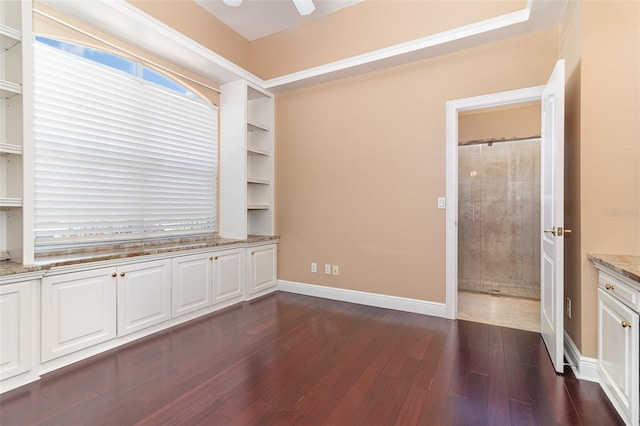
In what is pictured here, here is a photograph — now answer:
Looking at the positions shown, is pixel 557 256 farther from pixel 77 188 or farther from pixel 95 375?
pixel 77 188

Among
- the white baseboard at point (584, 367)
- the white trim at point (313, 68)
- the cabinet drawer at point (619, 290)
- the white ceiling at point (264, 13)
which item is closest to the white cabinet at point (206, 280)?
the white trim at point (313, 68)

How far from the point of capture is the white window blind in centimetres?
250

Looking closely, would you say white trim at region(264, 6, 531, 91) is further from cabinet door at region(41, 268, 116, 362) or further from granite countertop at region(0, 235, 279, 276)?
cabinet door at region(41, 268, 116, 362)

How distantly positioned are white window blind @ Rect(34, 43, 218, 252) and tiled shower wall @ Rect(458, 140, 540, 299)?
3.78 meters

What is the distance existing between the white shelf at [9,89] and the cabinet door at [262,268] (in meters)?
2.49

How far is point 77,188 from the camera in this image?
266 cm

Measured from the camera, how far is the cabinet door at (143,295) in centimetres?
256

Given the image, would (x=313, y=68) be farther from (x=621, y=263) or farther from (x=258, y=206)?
(x=621, y=263)

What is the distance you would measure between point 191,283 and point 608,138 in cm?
364

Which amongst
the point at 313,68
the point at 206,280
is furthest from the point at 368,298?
the point at 313,68

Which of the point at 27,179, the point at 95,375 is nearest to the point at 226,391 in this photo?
the point at 95,375

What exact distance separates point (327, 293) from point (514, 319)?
6.74 feet

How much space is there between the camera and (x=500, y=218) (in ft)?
14.7

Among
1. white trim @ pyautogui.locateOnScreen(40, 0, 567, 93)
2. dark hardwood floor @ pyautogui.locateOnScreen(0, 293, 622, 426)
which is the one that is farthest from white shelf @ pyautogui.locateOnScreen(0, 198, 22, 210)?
white trim @ pyautogui.locateOnScreen(40, 0, 567, 93)
